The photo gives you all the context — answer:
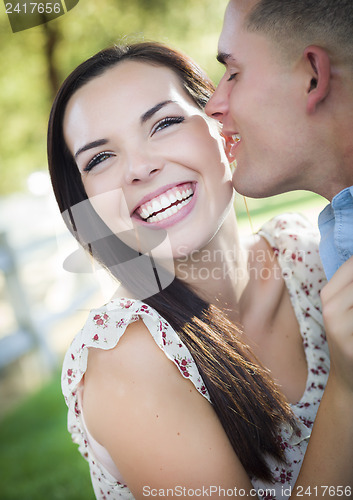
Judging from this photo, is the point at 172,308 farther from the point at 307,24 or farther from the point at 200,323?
the point at 307,24

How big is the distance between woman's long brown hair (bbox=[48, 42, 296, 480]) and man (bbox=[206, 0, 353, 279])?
272 mm

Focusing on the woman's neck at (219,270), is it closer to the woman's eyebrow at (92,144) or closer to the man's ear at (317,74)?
the woman's eyebrow at (92,144)

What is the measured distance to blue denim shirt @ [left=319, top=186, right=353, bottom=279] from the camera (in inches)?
45.2

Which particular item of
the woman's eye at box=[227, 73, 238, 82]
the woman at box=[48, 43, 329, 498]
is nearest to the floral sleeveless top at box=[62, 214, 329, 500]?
the woman at box=[48, 43, 329, 498]

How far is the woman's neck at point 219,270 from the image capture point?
5.10 feet

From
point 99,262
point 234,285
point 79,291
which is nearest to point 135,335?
point 99,262

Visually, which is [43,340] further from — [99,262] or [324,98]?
[324,98]

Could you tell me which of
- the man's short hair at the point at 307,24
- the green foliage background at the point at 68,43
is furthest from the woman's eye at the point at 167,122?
the green foliage background at the point at 68,43

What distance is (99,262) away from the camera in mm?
1556

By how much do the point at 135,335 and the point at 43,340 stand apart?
318 centimetres

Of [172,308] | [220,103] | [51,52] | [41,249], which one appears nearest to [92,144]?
[220,103]

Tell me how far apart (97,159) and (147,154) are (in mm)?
150

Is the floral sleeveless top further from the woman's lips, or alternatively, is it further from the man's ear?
the man's ear

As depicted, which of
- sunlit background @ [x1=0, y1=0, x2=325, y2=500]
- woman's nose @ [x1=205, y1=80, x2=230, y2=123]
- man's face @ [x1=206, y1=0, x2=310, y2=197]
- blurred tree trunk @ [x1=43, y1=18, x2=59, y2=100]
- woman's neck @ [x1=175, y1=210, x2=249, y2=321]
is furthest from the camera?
blurred tree trunk @ [x1=43, y1=18, x2=59, y2=100]
